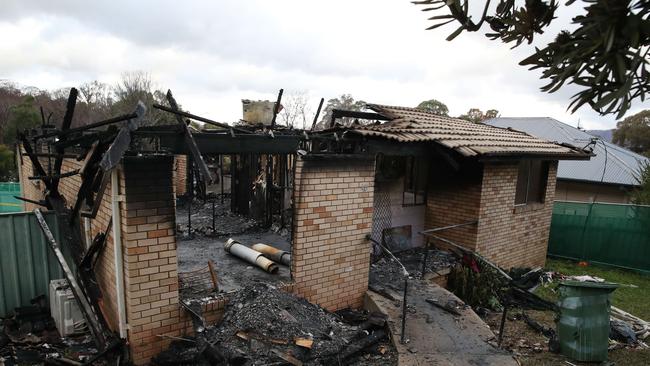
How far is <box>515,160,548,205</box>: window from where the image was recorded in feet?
28.3

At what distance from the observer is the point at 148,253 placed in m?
3.66

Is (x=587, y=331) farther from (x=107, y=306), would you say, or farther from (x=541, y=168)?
(x=107, y=306)

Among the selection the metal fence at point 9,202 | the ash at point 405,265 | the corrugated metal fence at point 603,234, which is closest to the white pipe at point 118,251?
the ash at point 405,265

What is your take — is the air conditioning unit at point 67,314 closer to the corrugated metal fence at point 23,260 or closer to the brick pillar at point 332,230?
the corrugated metal fence at point 23,260

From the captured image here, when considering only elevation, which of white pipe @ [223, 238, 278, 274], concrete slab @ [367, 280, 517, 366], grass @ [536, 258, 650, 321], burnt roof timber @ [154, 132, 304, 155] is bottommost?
grass @ [536, 258, 650, 321]

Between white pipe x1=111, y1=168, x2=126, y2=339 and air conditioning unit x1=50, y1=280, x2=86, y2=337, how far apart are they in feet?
3.09

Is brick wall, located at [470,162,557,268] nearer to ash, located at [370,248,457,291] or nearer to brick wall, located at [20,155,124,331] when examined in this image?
ash, located at [370,248,457,291]

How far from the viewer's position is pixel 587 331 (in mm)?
4754

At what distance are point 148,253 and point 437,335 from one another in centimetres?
359

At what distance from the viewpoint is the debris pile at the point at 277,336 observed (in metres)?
3.71

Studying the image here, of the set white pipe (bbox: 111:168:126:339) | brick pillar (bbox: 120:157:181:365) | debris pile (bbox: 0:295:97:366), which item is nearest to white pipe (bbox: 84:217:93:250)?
debris pile (bbox: 0:295:97:366)

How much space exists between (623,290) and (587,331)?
519cm

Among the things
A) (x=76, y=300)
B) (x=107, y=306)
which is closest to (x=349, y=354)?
(x=107, y=306)

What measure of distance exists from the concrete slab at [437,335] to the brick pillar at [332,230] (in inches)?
21.5
